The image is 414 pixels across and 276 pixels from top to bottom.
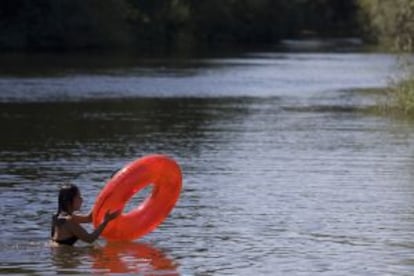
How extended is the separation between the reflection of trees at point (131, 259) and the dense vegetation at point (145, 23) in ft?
236

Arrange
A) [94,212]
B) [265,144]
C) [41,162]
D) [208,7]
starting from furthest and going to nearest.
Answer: [208,7] → [265,144] → [41,162] → [94,212]

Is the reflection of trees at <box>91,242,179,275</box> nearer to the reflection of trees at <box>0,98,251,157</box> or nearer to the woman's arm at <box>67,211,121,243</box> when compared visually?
the woman's arm at <box>67,211,121,243</box>

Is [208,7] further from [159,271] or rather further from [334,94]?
[159,271]

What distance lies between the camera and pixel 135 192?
1795cm

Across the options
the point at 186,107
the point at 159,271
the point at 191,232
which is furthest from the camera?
the point at 186,107

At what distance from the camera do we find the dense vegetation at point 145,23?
89188 mm

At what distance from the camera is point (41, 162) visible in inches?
1073

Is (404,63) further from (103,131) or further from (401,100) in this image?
(103,131)

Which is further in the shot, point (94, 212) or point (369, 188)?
point (369, 188)

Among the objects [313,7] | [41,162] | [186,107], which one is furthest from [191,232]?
[313,7]

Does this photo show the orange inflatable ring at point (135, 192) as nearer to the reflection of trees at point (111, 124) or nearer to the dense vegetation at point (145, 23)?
the reflection of trees at point (111, 124)

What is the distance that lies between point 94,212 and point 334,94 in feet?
116

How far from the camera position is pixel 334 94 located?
5244cm

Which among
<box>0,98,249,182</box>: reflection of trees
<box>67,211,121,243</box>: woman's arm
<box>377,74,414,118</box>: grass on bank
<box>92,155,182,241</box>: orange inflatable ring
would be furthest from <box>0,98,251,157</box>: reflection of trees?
<box>67,211,121,243</box>: woman's arm
